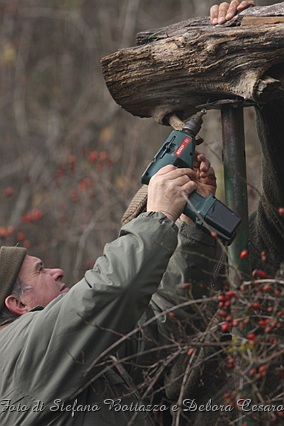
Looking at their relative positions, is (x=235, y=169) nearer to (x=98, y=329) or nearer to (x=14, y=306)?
(x=98, y=329)

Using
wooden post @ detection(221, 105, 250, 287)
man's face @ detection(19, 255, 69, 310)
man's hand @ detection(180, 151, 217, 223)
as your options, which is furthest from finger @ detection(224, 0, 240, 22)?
man's face @ detection(19, 255, 69, 310)

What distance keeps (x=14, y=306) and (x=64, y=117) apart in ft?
22.2

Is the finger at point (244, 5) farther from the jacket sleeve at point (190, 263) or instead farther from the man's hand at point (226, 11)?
the jacket sleeve at point (190, 263)

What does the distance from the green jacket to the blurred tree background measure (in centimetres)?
453

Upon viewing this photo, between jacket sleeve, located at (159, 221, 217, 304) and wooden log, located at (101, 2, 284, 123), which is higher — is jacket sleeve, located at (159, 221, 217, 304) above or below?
below

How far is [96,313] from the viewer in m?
3.44

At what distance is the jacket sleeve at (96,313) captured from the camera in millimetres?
3430

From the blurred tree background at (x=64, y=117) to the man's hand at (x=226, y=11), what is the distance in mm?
4207

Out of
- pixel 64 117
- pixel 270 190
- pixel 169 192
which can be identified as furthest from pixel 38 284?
pixel 64 117

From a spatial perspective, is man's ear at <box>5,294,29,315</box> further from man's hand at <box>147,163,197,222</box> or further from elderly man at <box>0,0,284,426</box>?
man's hand at <box>147,163,197,222</box>

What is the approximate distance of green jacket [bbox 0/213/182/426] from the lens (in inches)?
135

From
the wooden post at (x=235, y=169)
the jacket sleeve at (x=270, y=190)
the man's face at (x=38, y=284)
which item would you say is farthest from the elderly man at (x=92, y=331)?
the jacket sleeve at (x=270, y=190)

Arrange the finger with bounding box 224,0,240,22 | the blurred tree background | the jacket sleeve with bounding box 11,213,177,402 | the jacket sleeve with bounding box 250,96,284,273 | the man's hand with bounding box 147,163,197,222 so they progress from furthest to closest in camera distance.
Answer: the blurred tree background < the jacket sleeve with bounding box 250,96,284,273 < the finger with bounding box 224,0,240,22 < the man's hand with bounding box 147,163,197,222 < the jacket sleeve with bounding box 11,213,177,402

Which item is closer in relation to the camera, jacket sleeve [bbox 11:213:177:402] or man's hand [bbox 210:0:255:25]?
jacket sleeve [bbox 11:213:177:402]
